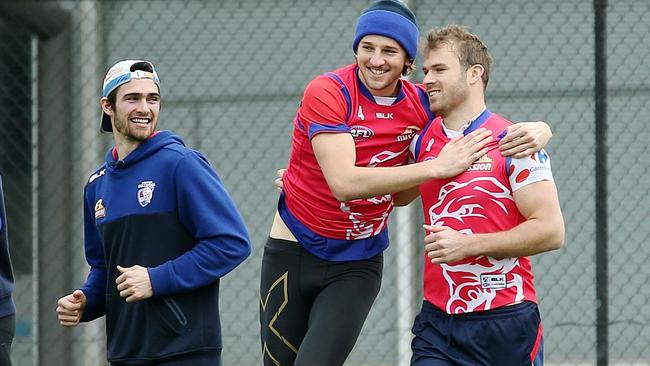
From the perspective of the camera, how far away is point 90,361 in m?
6.50

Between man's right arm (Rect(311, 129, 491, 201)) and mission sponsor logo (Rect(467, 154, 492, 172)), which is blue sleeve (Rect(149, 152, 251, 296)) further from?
mission sponsor logo (Rect(467, 154, 492, 172))

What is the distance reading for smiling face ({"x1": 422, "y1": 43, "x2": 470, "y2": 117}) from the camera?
386 cm

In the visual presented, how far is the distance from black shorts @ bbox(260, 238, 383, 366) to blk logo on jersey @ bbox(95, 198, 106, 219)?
67cm

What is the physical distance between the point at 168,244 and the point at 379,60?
3.10 ft

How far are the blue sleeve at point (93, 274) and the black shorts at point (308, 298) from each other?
0.59 metres

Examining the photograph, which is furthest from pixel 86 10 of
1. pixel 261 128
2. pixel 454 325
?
pixel 454 325

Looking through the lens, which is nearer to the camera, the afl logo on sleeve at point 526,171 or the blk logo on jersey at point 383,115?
the afl logo on sleeve at point 526,171

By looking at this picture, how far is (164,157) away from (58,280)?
2843 mm

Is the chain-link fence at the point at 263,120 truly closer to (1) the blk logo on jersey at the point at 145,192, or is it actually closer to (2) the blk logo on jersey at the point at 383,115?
(2) the blk logo on jersey at the point at 383,115

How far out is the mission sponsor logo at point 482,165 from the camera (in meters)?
3.70

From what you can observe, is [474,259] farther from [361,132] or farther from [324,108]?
[324,108]

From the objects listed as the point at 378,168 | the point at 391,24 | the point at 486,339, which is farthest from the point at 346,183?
the point at 486,339

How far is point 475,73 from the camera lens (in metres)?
3.89

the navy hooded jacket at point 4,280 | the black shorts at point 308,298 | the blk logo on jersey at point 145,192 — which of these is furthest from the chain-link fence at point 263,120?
the blk logo on jersey at point 145,192
